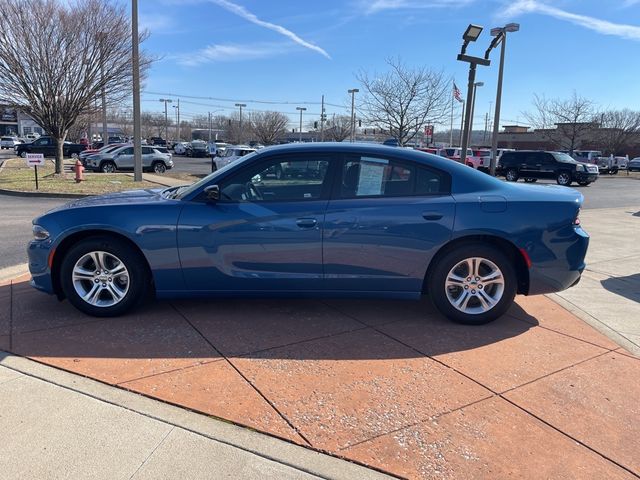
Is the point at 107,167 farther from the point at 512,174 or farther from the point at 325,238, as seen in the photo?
the point at 325,238

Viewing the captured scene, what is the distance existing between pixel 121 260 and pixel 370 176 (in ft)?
7.28

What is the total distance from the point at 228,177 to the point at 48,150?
41.1 m

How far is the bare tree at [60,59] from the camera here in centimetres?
1686

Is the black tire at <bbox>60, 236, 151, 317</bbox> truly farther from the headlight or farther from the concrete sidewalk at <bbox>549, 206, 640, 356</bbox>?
the concrete sidewalk at <bbox>549, 206, 640, 356</bbox>

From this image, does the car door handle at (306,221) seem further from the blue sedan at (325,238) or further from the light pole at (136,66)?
the light pole at (136,66)

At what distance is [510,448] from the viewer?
2.67 meters

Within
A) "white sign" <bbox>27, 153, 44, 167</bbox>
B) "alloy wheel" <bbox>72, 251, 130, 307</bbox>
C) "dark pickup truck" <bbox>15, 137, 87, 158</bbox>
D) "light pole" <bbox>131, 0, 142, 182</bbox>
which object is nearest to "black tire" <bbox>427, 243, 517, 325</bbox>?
"alloy wheel" <bbox>72, 251, 130, 307</bbox>

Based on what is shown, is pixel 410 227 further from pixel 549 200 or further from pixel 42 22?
pixel 42 22

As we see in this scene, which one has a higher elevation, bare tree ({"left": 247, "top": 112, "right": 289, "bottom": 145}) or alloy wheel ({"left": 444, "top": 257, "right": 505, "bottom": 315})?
bare tree ({"left": 247, "top": 112, "right": 289, "bottom": 145})

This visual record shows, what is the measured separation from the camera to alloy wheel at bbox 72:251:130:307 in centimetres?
420

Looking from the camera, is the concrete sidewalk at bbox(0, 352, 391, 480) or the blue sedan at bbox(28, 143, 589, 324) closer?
the concrete sidewalk at bbox(0, 352, 391, 480)

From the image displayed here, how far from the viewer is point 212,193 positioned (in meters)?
4.12

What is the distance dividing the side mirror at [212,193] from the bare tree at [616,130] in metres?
58.8

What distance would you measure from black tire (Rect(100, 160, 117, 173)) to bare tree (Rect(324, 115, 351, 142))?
129 ft
